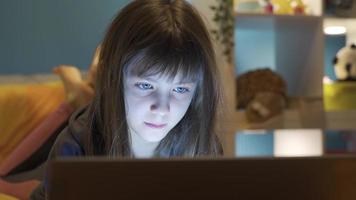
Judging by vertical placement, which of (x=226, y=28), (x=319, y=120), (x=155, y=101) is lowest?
(x=319, y=120)

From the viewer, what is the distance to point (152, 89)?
0.79 metres

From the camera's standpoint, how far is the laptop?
34 centimetres

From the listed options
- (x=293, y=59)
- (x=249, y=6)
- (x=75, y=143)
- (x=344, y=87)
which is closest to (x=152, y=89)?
(x=75, y=143)

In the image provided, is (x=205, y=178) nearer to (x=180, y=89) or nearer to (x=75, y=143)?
(x=180, y=89)

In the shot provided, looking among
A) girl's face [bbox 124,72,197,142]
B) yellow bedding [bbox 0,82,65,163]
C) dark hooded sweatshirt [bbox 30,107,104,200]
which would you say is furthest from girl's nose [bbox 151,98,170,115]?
yellow bedding [bbox 0,82,65,163]

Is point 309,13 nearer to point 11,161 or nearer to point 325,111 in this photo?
point 325,111

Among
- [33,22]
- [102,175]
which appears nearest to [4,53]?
[33,22]

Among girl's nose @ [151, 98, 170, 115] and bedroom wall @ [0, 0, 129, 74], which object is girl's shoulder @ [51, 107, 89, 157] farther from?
bedroom wall @ [0, 0, 129, 74]

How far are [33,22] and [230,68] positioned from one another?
952mm

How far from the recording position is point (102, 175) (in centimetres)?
34

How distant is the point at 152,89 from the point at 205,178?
46 cm

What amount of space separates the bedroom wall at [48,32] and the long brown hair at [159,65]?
5.41 feet

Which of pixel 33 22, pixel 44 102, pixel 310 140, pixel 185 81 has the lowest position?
pixel 310 140

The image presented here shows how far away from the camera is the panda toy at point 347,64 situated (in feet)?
7.65
